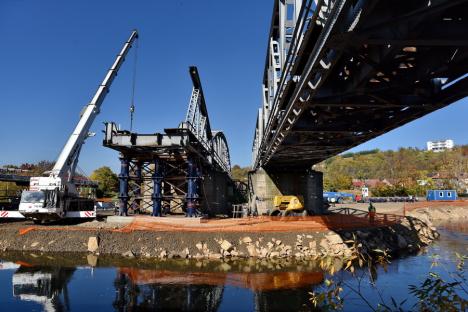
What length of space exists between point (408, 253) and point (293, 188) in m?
17.1

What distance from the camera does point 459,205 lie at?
6550cm

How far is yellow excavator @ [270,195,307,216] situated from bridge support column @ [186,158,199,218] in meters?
7.82

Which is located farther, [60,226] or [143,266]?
[60,226]

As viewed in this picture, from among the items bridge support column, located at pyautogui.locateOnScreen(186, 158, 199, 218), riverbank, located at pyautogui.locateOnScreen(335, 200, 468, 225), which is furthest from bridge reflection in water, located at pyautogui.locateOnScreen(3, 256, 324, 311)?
riverbank, located at pyautogui.locateOnScreen(335, 200, 468, 225)

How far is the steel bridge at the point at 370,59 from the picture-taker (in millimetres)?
7094

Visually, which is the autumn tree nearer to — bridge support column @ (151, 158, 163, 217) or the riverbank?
bridge support column @ (151, 158, 163, 217)

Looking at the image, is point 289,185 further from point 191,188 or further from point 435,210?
point 435,210

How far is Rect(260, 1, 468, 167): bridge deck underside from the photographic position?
7.19 m

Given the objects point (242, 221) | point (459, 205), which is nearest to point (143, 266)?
point (242, 221)

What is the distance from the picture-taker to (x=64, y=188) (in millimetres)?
29969

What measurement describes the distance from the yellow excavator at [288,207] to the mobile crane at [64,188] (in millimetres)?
16660

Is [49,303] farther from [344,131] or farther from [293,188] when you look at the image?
[293,188]

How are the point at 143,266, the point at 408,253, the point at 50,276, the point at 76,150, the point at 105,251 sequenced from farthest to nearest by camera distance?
the point at 76,150 → the point at 408,253 → the point at 105,251 → the point at 143,266 → the point at 50,276

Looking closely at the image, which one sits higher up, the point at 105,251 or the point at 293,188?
the point at 293,188
